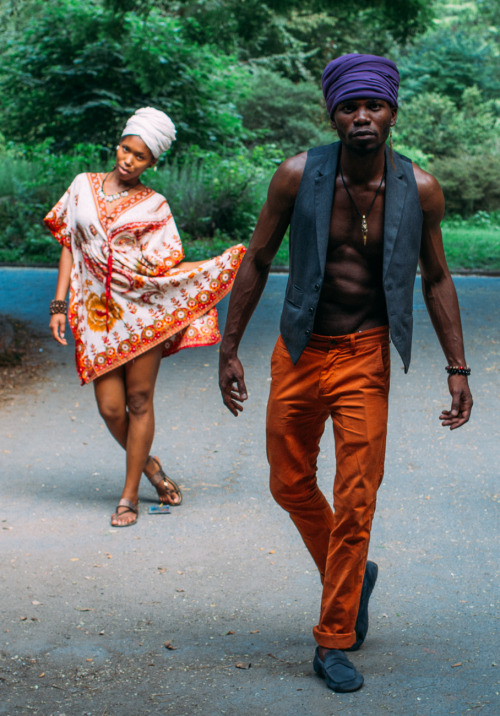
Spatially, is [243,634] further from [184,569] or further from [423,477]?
[423,477]

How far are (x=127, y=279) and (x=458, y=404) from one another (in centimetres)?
211

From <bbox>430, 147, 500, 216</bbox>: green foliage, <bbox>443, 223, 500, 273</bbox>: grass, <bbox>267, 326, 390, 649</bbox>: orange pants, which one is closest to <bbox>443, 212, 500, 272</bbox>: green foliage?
<bbox>443, 223, 500, 273</bbox>: grass

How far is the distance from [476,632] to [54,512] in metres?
2.51

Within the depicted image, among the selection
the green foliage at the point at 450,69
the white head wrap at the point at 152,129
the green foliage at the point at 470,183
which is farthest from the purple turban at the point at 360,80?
the green foliage at the point at 450,69

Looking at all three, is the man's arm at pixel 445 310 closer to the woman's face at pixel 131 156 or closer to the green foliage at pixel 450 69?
the woman's face at pixel 131 156

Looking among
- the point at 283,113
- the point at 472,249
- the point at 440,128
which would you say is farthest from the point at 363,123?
the point at 440,128

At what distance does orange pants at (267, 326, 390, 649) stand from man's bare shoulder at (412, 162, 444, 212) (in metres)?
0.48

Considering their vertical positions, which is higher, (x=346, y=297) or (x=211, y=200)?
(x=346, y=297)

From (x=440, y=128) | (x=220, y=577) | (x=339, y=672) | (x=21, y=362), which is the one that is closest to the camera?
(x=339, y=672)

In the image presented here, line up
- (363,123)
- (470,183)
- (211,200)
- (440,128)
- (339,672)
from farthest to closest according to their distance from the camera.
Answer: (440,128) < (470,183) < (211,200) < (339,672) < (363,123)

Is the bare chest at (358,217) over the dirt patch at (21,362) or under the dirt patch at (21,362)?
over

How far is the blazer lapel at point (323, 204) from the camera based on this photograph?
3225 millimetres

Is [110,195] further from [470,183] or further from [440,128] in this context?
[440,128]

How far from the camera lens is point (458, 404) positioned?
11.4 ft
